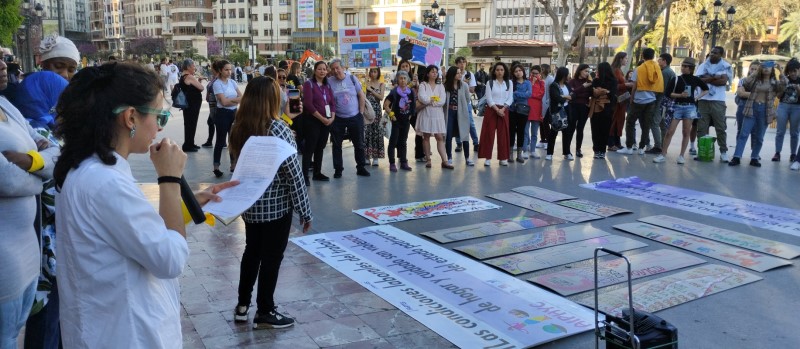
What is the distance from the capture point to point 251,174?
3686mm

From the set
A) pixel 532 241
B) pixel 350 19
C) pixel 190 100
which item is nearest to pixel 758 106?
pixel 532 241

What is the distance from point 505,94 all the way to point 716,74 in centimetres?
393

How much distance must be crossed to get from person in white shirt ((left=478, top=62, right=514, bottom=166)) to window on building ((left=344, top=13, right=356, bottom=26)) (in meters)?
79.2

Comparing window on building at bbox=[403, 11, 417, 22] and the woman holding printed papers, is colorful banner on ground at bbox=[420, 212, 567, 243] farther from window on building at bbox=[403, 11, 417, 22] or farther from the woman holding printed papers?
window on building at bbox=[403, 11, 417, 22]

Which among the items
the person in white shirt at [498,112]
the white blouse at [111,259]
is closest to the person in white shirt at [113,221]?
the white blouse at [111,259]

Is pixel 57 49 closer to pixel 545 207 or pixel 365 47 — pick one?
pixel 545 207

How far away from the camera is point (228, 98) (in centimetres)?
1023

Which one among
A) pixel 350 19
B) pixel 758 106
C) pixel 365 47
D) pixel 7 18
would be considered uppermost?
pixel 350 19

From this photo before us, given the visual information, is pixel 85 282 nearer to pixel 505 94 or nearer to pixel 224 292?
pixel 224 292

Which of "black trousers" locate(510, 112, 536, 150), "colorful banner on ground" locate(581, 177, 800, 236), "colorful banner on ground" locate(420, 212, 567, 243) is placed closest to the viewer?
"colorful banner on ground" locate(420, 212, 567, 243)

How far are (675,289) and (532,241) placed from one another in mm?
1595

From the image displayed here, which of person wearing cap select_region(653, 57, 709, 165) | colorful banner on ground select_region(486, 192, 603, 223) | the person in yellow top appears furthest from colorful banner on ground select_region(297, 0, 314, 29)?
colorful banner on ground select_region(486, 192, 603, 223)

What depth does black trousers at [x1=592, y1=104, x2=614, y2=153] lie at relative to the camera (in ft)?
37.7

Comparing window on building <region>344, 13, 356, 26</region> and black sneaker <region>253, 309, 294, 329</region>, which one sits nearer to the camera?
black sneaker <region>253, 309, 294, 329</region>
